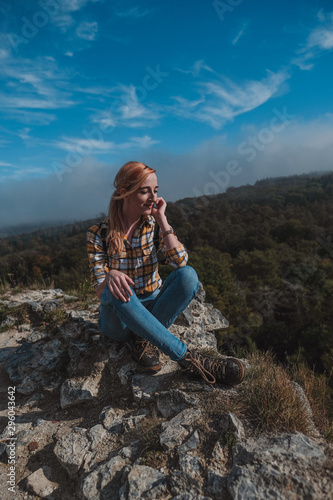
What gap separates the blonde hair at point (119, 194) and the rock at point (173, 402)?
1.32 metres

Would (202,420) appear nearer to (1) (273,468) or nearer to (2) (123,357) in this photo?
(1) (273,468)

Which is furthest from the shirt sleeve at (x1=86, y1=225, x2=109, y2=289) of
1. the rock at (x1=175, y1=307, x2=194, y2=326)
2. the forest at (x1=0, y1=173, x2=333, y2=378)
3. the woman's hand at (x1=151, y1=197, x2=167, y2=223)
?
the forest at (x1=0, y1=173, x2=333, y2=378)

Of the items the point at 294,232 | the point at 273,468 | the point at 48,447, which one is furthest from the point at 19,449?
the point at 294,232

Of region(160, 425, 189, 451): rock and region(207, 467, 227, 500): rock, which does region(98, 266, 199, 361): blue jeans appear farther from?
region(207, 467, 227, 500): rock

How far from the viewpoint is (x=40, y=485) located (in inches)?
84.1

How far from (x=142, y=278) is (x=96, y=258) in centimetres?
49

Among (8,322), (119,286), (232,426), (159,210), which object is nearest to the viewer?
(232,426)

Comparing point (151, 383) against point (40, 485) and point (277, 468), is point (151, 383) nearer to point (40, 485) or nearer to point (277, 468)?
point (40, 485)

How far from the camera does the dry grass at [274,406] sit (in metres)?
2.09

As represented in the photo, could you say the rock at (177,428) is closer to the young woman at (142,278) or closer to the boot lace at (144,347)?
the young woman at (142,278)

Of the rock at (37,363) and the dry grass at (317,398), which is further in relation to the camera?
the rock at (37,363)

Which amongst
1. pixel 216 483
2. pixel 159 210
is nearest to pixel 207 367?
pixel 216 483

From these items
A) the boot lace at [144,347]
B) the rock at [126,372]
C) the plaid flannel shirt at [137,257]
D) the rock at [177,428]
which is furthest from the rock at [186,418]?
the plaid flannel shirt at [137,257]

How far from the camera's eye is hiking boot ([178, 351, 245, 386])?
2514 millimetres
